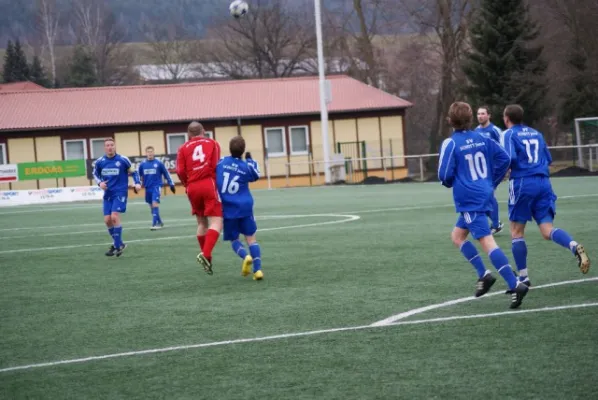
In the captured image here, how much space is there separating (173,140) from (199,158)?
140ft

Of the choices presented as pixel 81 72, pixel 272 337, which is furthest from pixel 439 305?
pixel 81 72

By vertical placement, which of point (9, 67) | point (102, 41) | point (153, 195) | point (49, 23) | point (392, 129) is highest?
point (49, 23)

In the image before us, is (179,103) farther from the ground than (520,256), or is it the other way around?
(179,103)

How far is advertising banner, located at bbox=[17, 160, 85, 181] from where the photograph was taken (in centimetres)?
4872

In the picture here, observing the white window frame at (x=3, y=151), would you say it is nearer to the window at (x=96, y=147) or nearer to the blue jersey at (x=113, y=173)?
the window at (x=96, y=147)

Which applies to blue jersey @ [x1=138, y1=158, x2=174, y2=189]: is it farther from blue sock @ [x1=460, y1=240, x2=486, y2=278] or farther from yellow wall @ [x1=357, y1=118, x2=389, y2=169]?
yellow wall @ [x1=357, y1=118, x2=389, y2=169]

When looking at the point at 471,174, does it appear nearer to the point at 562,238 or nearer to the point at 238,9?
the point at 562,238

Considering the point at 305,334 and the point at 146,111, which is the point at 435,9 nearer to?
the point at 146,111

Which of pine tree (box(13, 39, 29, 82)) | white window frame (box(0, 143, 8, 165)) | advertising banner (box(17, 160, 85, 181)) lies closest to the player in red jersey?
advertising banner (box(17, 160, 85, 181))

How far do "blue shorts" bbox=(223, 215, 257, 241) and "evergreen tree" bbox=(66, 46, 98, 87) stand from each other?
239ft

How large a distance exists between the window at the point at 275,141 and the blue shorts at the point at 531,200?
45887 millimetres

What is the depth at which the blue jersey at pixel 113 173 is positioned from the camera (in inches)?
677

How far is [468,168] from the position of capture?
9.09 m

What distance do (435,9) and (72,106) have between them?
2158cm
